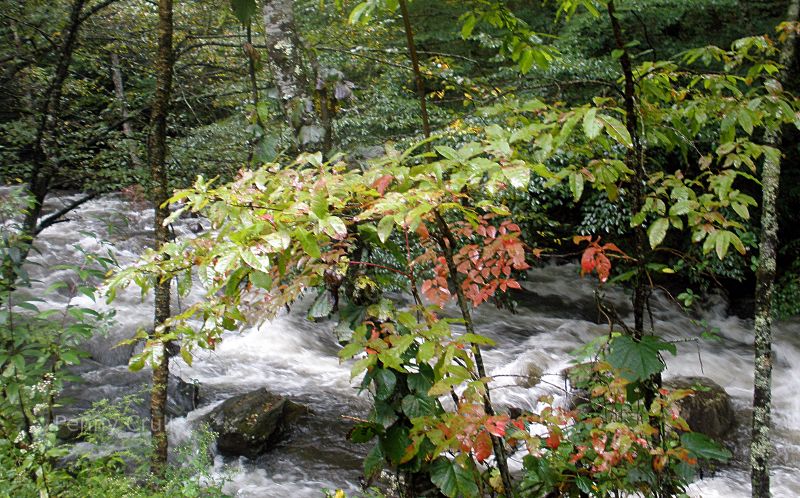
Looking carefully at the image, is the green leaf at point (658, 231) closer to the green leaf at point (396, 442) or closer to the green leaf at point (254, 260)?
the green leaf at point (396, 442)

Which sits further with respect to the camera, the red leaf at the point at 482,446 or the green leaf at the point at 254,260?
the red leaf at the point at 482,446

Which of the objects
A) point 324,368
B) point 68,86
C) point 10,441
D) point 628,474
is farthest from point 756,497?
point 68,86

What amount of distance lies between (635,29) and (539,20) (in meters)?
1.64

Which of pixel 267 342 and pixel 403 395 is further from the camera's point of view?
pixel 267 342

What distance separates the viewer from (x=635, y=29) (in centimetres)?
927

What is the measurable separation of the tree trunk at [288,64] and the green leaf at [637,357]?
77.1 inches

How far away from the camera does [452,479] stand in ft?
6.37

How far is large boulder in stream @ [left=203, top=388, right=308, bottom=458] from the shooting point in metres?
4.80

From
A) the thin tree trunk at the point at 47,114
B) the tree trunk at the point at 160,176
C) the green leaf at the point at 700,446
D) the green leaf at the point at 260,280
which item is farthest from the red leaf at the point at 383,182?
the thin tree trunk at the point at 47,114

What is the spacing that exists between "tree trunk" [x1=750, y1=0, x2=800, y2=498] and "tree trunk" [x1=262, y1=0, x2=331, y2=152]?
2.58 metres

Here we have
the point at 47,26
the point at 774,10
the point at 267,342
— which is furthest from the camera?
the point at 774,10

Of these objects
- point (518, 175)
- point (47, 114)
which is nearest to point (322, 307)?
point (518, 175)

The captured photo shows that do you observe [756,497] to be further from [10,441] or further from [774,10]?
[774,10]

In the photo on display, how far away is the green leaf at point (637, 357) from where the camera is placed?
1923mm
